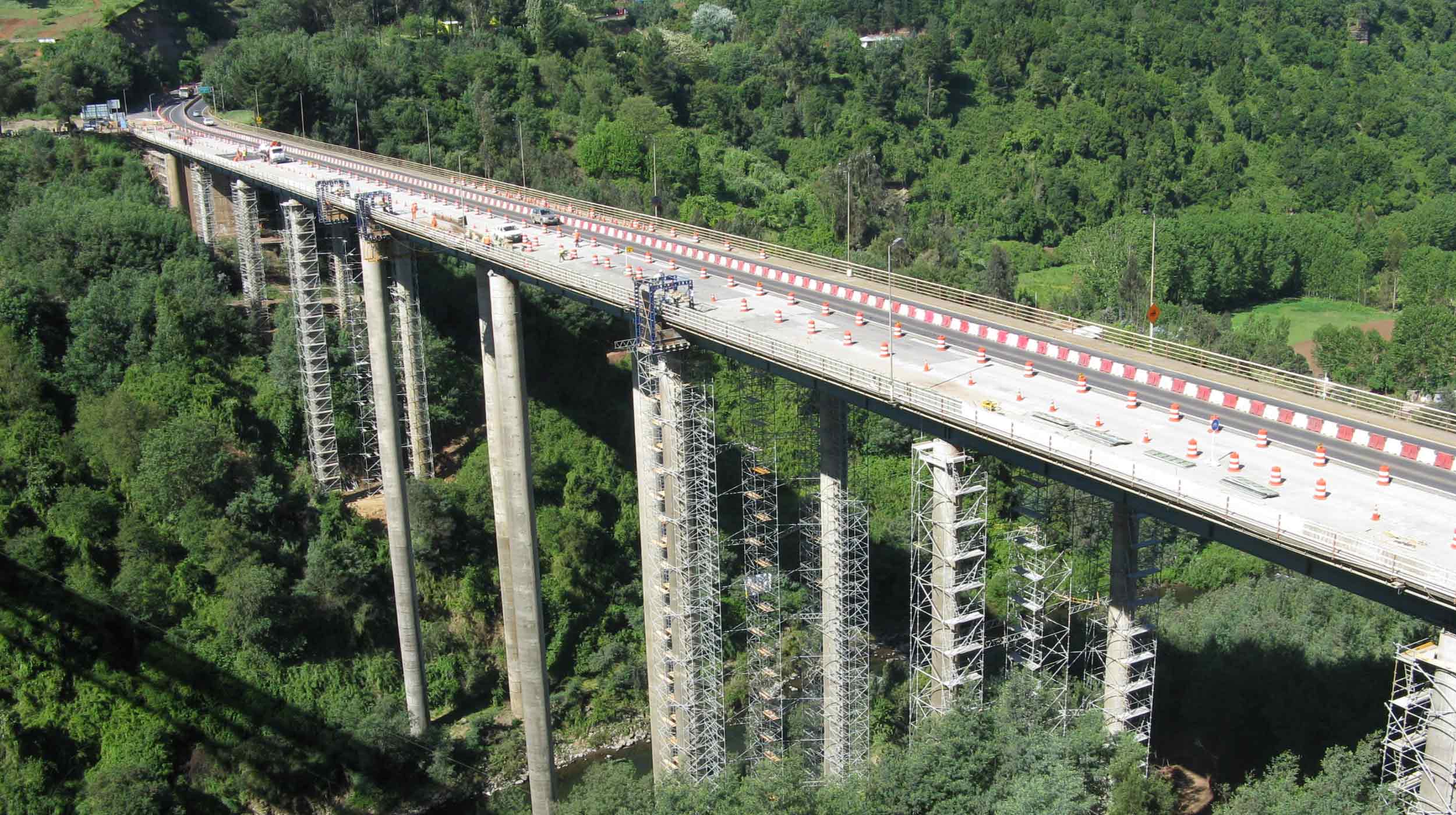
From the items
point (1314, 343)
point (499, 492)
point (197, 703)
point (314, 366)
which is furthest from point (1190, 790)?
point (1314, 343)

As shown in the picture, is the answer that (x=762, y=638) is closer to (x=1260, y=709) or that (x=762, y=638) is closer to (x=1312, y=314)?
(x=1260, y=709)

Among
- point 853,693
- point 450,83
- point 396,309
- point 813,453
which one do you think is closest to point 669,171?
point 450,83

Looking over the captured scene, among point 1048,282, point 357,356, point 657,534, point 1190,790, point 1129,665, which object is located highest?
point 357,356

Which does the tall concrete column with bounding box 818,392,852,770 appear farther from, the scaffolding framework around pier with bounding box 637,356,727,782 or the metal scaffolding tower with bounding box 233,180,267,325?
the metal scaffolding tower with bounding box 233,180,267,325

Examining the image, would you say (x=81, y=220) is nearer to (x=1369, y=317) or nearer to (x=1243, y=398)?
(x=1243, y=398)

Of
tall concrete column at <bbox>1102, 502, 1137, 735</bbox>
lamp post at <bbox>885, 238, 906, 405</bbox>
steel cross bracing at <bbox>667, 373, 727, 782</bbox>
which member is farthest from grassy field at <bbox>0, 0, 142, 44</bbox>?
tall concrete column at <bbox>1102, 502, 1137, 735</bbox>

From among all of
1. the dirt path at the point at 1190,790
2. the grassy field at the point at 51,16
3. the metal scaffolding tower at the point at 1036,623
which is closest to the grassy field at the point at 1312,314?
the metal scaffolding tower at the point at 1036,623
